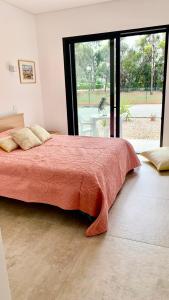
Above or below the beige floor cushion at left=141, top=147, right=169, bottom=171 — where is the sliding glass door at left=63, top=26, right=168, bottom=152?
above

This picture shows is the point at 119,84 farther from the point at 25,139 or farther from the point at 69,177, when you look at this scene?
the point at 69,177

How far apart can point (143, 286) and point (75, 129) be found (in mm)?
3667

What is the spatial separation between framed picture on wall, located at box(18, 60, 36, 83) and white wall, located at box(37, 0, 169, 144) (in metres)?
0.29

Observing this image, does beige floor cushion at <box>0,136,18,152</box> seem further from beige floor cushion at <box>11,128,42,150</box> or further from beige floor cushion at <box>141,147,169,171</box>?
beige floor cushion at <box>141,147,169,171</box>

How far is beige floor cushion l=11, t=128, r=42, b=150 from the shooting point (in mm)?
3244

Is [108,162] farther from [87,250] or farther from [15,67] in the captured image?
[15,67]

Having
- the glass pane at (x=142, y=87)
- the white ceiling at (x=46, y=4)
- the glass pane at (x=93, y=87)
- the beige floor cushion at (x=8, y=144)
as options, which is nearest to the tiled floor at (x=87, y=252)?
the beige floor cushion at (x=8, y=144)

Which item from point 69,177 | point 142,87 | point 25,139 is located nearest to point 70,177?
point 69,177

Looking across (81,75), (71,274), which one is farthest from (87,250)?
(81,75)

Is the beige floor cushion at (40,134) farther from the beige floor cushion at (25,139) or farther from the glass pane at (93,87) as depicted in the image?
the glass pane at (93,87)

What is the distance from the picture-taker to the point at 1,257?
39.0 inches

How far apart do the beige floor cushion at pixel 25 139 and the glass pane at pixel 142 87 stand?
6.41 feet

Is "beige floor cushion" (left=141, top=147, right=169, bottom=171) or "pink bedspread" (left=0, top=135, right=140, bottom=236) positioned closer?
"pink bedspread" (left=0, top=135, right=140, bottom=236)

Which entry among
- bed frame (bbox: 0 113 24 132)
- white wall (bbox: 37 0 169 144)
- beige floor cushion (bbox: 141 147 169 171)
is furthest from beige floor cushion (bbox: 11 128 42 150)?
beige floor cushion (bbox: 141 147 169 171)
